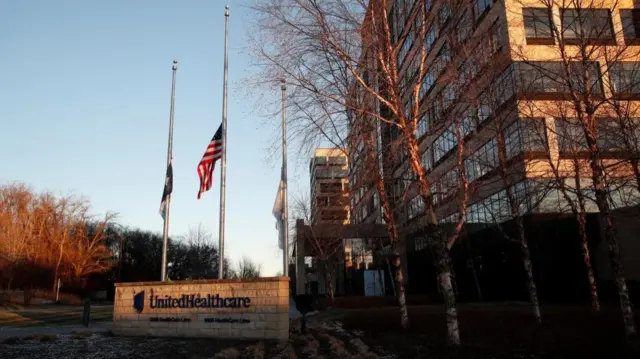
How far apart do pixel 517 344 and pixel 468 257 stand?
20530 mm

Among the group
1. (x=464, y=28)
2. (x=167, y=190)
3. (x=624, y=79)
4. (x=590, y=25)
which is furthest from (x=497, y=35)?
(x=167, y=190)

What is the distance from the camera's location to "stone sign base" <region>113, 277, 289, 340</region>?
643 inches

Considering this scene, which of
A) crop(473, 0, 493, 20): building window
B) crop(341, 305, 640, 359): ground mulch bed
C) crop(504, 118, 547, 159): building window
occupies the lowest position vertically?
crop(341, 305, 640, 359): ground mulch bed

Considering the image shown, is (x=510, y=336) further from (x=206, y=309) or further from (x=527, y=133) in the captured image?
(x=206, y=309)

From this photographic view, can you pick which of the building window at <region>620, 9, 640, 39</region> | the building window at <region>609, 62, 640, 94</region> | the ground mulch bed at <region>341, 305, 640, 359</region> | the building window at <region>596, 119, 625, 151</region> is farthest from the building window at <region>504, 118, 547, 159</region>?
the building window at <region>620, 9, 640, 39</region>

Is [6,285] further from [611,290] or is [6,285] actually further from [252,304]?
[611,290]

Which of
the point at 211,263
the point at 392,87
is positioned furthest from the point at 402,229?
the point at 211,263

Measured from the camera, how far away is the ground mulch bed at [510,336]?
12133 millimetres

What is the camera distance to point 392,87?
14461 millimetres

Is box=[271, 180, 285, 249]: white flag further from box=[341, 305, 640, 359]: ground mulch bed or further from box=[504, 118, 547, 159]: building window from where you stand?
box=[504, 118, 547, 159]: building window

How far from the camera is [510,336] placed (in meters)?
14.8

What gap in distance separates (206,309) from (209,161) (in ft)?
17.7

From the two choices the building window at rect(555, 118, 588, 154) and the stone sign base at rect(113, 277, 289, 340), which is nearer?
the building window at rect(555, 118, 588, 154)

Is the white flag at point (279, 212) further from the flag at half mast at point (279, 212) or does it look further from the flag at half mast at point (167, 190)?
the flag at half mast at point (167, 190)
